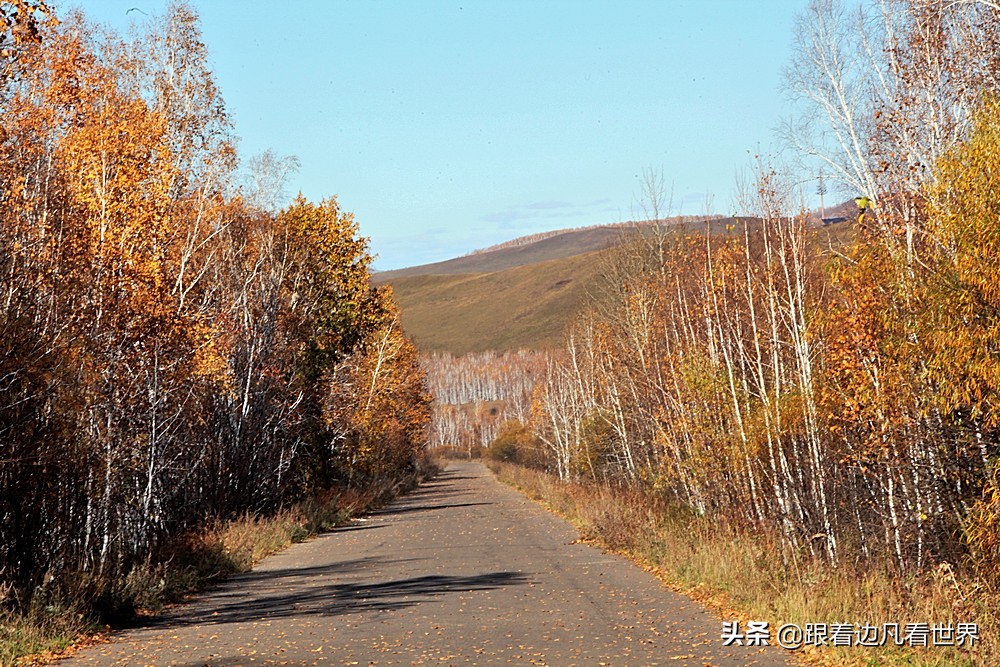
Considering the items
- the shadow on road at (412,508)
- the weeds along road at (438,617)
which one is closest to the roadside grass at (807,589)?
the weeds along road at (438,617)

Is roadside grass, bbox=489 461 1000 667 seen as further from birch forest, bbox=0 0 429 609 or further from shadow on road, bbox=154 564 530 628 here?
birch forest, bbox=0 0 429 609

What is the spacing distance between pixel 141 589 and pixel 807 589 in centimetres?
893

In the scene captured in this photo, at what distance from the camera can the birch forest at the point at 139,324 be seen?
49.6 ft

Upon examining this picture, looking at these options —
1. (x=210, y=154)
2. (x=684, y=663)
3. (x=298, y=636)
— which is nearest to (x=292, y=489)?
(x=210, y=154)

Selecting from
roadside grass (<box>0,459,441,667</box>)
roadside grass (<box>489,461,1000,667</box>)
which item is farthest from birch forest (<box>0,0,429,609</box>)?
roadside grass (<box>489,461,1000,667</box>)

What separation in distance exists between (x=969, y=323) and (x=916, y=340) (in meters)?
2.16

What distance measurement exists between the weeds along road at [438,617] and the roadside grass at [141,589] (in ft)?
1.22

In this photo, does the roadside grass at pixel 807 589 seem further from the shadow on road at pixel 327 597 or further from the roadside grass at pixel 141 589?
the roadside grass at pixel 141 589

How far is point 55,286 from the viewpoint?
16.0m

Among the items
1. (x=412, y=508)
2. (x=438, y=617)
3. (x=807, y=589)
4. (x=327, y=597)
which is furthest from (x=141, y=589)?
(x=412, y=508)

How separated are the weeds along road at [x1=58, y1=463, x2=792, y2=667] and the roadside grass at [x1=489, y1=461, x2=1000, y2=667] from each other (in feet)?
1.71

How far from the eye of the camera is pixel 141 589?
614 inches

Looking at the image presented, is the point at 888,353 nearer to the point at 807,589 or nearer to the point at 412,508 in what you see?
the point at 807,589

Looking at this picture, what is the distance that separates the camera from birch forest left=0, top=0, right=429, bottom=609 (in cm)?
1510
